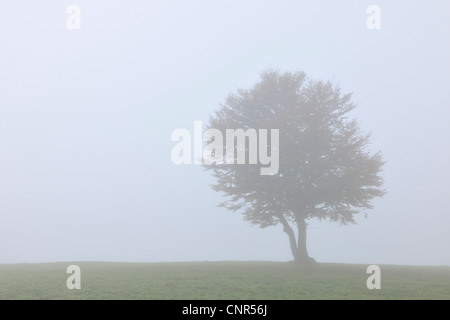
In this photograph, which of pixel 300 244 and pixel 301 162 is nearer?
pixel 301 162

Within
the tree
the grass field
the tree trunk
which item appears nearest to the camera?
the grass field

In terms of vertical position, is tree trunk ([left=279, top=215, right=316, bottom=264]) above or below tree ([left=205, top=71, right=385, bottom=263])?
below

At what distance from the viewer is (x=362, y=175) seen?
100ft

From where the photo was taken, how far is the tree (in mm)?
31344

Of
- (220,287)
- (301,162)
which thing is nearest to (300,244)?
(301,162)

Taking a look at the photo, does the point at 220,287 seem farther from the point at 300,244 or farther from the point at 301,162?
the point at 300,244

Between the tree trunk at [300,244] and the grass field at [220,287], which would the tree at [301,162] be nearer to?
the tree trunk at [300,244]

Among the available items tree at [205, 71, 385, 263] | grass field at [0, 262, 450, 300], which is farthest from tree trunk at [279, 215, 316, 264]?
grass field at [0, 262, 450, 300]

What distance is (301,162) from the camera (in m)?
31.6

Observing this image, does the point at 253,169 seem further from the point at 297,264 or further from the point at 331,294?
the point at 331,294

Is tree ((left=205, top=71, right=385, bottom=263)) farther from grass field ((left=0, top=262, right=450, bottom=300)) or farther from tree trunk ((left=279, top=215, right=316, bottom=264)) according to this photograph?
grass field ((left=0, top=262, right=450, bottom=300))

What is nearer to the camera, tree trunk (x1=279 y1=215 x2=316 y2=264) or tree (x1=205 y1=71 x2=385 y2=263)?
tree (x1=205 y1=71 x2=385 y2=263)
